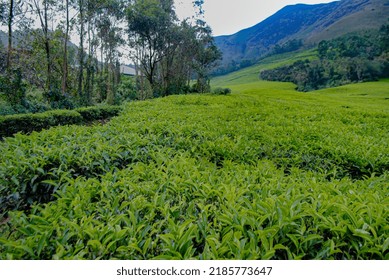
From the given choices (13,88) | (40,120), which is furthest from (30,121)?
(13,88)

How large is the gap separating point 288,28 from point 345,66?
131 metres

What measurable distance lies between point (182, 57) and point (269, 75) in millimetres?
39450

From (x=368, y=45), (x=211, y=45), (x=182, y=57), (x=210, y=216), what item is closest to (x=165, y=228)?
(x=210, y=216)

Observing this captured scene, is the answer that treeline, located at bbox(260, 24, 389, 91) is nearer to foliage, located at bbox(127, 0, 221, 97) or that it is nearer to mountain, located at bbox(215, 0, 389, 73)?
foliage, located at bbox(127, 0, 221, 97)

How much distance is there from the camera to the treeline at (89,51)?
1221 cm

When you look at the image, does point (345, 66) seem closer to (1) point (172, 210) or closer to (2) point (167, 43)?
(2) point (167, 43)

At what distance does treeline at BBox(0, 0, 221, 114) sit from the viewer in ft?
40.1

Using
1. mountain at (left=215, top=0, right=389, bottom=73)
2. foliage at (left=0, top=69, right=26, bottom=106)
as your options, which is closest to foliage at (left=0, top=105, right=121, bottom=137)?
foliage at (left=0, top=69, right=26, bottom=106)

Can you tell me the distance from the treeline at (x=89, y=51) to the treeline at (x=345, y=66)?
26030mm

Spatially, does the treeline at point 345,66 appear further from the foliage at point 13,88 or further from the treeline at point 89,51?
the foliage at point 13,88

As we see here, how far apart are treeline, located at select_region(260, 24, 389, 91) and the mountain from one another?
4327cm

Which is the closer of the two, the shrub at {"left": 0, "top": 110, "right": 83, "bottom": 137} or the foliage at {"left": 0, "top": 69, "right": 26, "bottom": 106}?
the shrub at {"left": 0, "top": 110, "right": 83, "bottom": 137}

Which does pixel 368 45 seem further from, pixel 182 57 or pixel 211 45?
pixel 182 57

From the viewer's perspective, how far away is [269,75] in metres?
60.9
